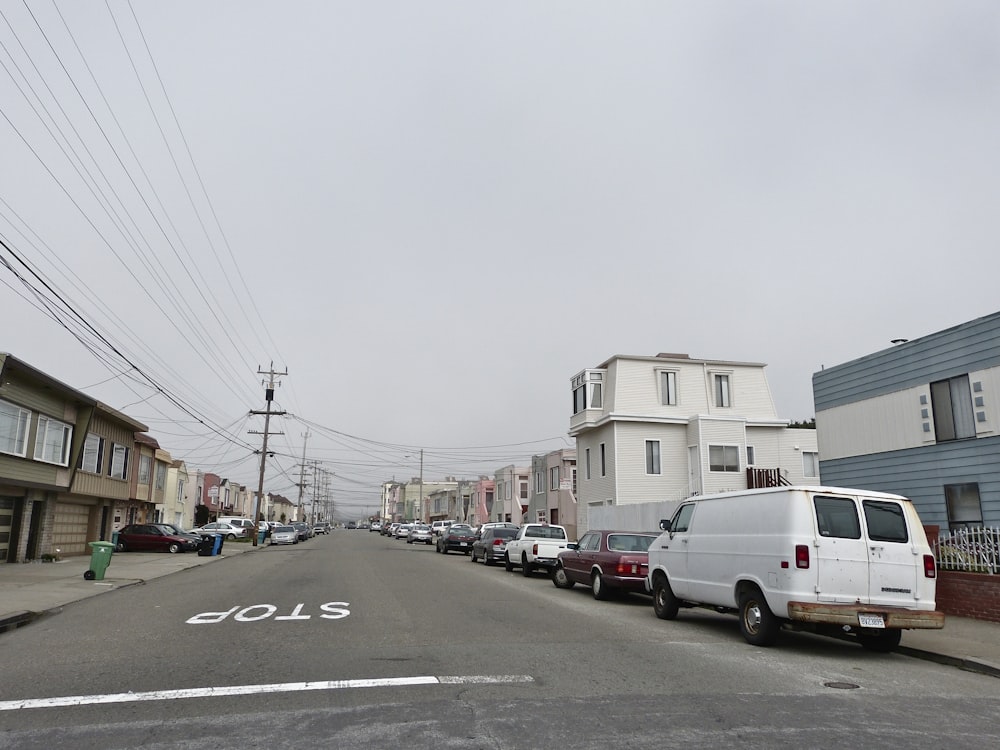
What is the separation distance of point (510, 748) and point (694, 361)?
3485 cm

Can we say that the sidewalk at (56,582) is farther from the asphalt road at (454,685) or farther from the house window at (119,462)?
the house window at (119,462)

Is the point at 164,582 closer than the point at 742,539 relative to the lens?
No

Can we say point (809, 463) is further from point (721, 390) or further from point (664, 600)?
point (664, 600)

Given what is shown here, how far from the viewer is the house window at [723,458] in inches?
1423

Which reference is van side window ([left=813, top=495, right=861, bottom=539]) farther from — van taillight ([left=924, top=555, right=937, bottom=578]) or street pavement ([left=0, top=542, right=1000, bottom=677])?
street pavement ([left=0, top=542, right=1000, bottom=677])

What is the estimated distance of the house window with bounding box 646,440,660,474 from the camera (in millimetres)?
36688

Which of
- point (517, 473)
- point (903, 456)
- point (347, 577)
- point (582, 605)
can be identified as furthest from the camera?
point (517, 473)

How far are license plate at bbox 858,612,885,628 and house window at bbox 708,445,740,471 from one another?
27.1m

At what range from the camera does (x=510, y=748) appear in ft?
17.7

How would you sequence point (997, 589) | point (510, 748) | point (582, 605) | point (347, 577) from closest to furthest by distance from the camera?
1. point (510, 748)
2. point (997, 589)
3. point (582, 605)
4. point (347, 577)

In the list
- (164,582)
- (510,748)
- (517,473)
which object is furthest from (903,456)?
→ (517,473)

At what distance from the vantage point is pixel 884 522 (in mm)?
10008

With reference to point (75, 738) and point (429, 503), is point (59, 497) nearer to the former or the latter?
point (75, 738)

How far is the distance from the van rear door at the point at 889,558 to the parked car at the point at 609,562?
20.0 ft
